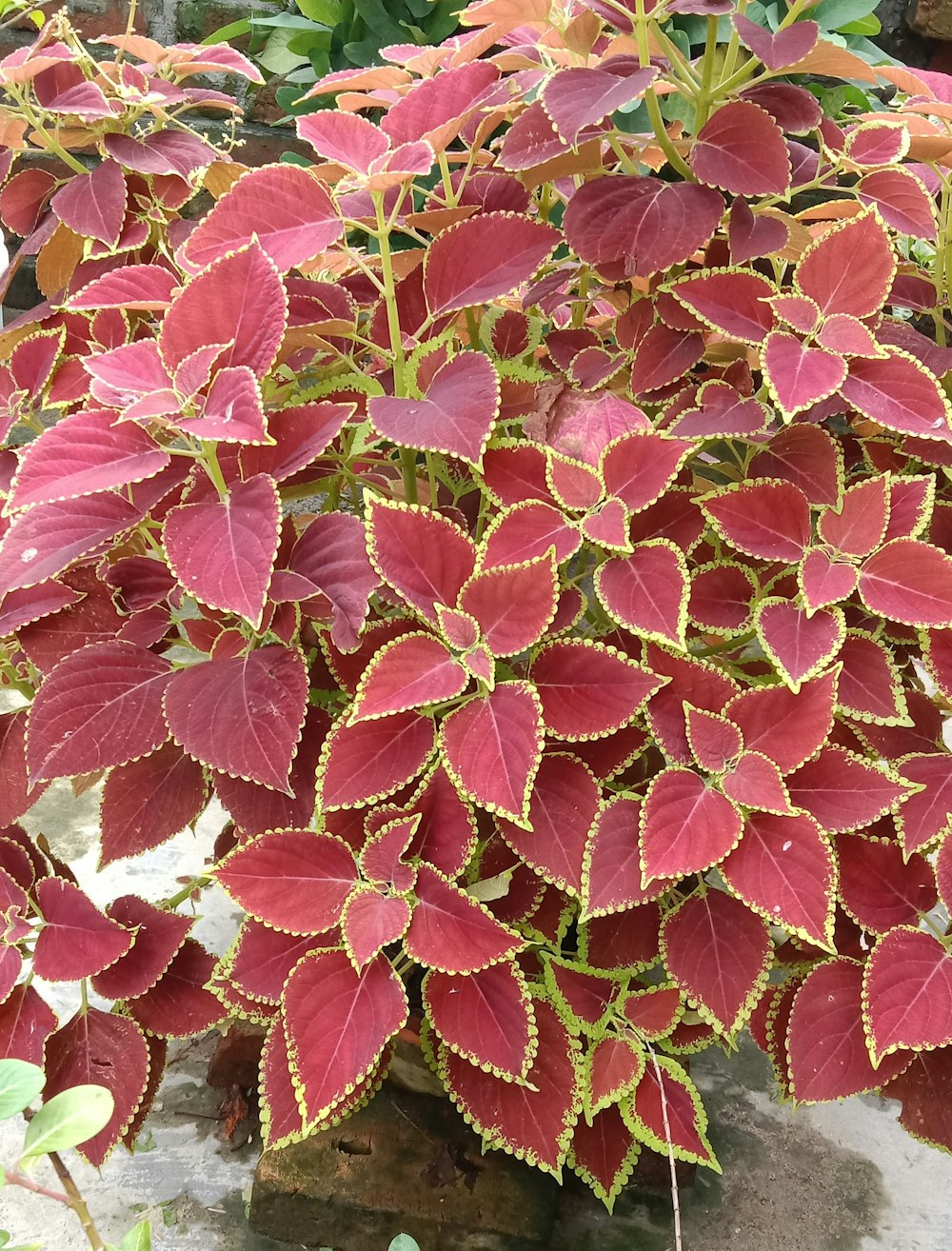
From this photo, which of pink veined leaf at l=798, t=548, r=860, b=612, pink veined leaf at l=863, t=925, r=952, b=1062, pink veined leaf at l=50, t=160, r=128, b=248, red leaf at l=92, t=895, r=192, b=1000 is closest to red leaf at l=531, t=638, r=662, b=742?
pink veined leaf at l=798, t=548, r=860, b=612

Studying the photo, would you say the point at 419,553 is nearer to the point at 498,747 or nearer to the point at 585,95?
the point at 498,747

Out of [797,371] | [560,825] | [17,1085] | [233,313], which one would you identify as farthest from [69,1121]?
[797,371]

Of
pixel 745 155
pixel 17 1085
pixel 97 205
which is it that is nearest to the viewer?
pixel 17 1085

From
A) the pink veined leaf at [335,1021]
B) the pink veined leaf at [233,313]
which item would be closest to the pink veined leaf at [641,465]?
the pink veined leaf at [233,313]

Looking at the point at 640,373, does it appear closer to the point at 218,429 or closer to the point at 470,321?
the point at 470,321

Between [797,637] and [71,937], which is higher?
[797,637]

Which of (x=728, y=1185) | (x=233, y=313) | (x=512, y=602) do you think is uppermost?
(x=233, y=313)
